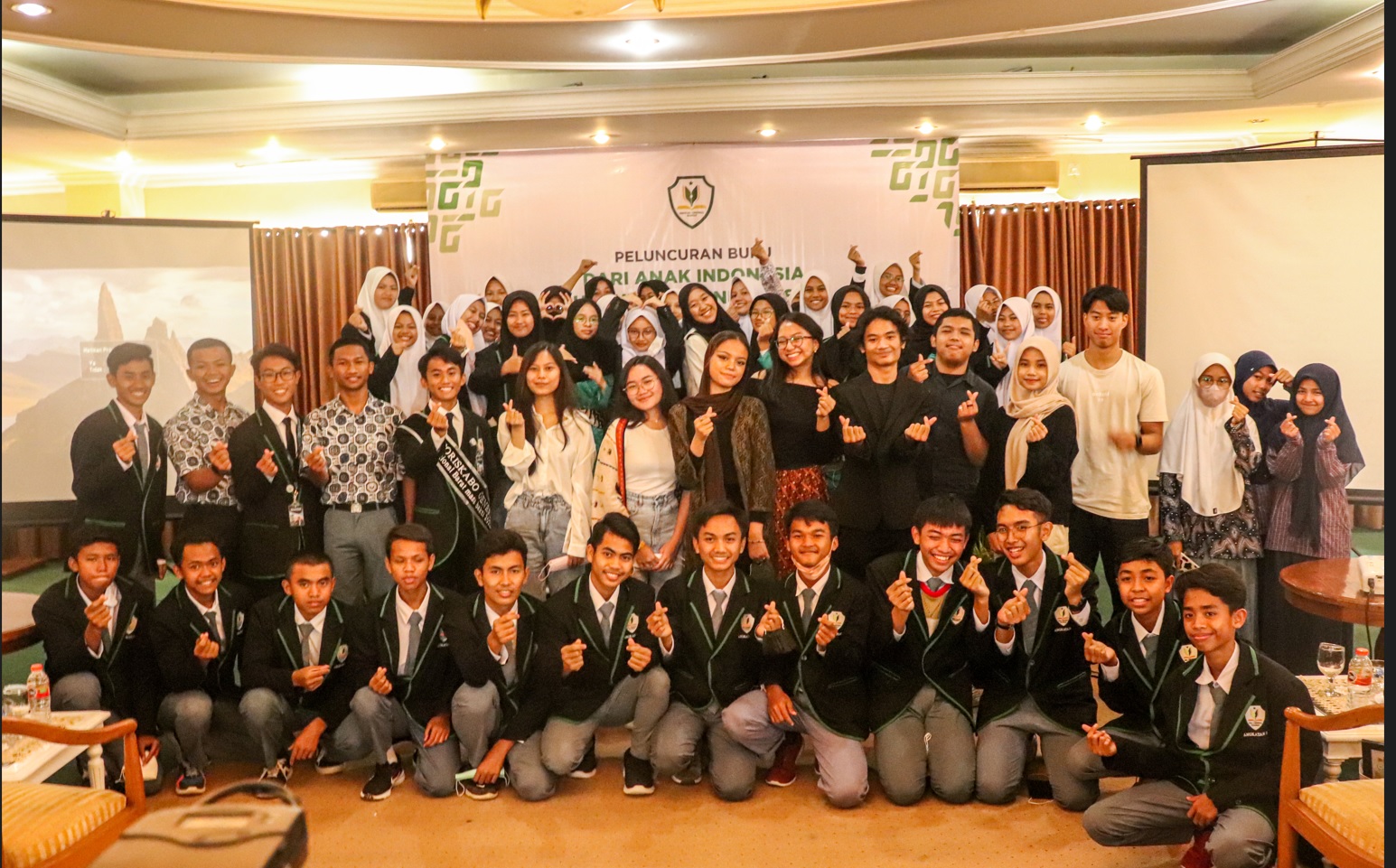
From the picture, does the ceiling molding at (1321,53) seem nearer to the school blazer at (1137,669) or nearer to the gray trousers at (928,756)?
the school blazer at (1137,669)

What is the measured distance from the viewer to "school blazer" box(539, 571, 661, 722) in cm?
387

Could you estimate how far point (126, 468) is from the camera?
4.39m

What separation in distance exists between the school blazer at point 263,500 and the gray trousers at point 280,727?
0.54 metres

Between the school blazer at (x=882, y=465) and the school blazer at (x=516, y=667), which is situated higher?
the school blazer at (x=882, y=465)

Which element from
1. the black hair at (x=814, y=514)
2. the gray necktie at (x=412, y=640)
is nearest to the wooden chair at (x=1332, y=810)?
the black hair at (x=814, y=514)

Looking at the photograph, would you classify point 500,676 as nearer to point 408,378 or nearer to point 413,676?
point 413,676

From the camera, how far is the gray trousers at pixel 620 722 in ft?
12.4

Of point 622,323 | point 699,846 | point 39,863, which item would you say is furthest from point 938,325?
point 39,863

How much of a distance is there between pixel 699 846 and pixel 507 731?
0.80 meters

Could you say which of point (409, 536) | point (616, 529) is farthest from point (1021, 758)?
point (409, 536)

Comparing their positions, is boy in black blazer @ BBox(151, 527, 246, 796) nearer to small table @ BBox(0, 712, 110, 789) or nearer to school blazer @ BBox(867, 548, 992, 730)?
small table @ BBox(0, 712, 110, 789)

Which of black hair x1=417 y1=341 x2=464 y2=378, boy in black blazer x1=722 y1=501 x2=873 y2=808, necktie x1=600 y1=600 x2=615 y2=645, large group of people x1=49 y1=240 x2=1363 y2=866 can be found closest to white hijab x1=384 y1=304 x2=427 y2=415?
large group of people x1=49 y1=240 x2=1363 y2=866

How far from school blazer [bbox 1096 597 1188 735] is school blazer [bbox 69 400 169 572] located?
3465 millimetres

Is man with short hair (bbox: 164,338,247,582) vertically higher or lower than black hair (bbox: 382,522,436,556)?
higher
